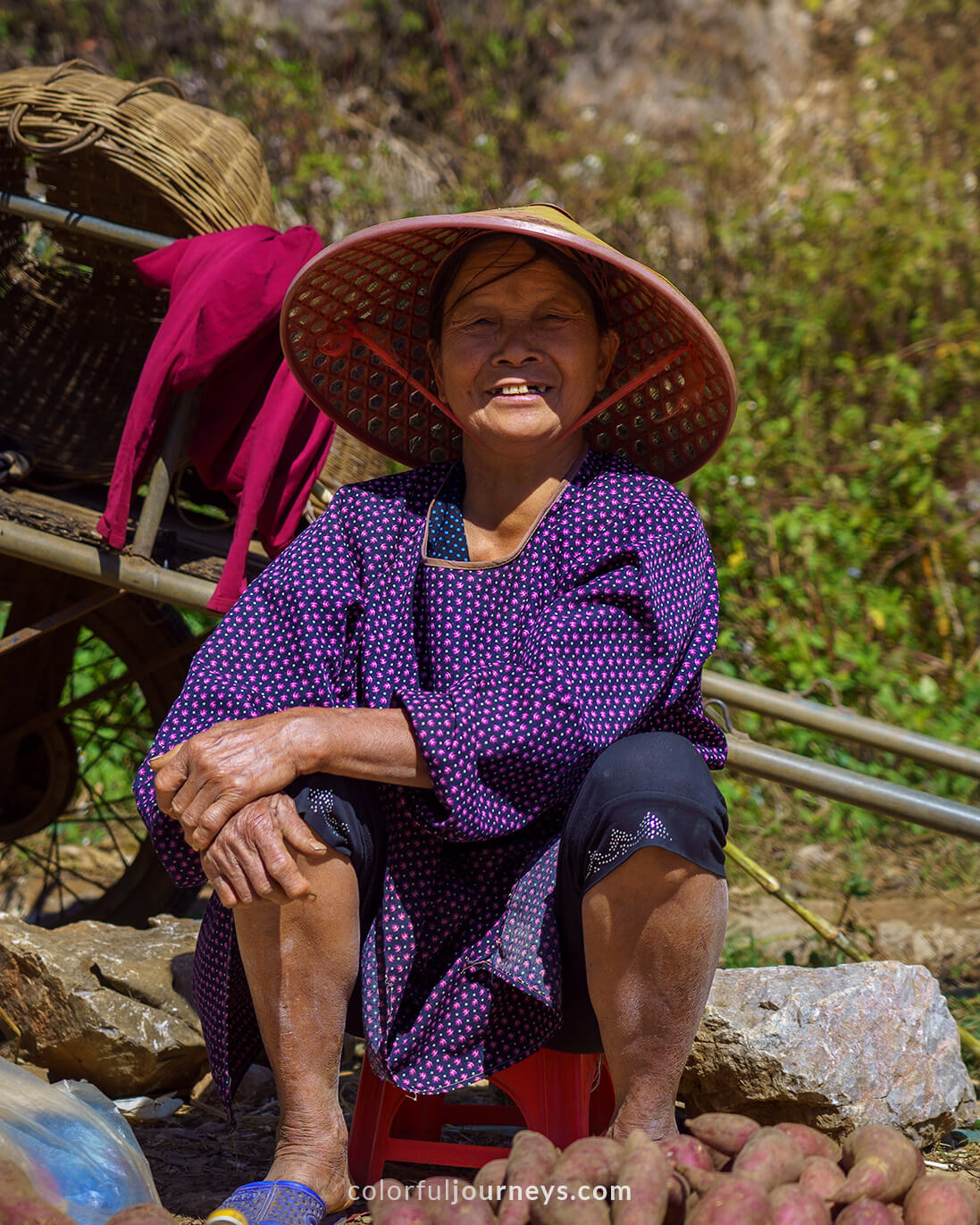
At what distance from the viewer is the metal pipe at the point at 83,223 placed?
258 centimetres

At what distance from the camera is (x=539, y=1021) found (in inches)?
71.3

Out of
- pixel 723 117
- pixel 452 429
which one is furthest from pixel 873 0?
pixel 452 429

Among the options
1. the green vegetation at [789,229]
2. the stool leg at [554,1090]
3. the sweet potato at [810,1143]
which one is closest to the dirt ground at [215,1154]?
the stool leg at [554,1090]

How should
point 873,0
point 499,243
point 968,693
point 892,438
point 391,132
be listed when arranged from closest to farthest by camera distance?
point 499,243, point 968,693, point 892,438, point 391,132, point 873,0

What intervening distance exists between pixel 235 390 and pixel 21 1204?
162cm

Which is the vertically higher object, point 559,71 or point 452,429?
point 559,71

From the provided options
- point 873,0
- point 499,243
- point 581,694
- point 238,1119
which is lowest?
point 238,1119

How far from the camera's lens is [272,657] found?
1920mm

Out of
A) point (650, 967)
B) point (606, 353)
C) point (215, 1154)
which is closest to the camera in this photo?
point (650, 967)

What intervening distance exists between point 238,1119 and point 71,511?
1.36 metres

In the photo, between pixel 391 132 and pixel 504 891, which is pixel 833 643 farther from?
pixel 391 132

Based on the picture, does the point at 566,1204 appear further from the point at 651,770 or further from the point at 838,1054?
the point at 838,1054

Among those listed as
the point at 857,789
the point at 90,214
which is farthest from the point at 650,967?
the point at 90,214

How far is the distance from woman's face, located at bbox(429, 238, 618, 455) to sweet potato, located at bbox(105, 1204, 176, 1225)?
1.20m
